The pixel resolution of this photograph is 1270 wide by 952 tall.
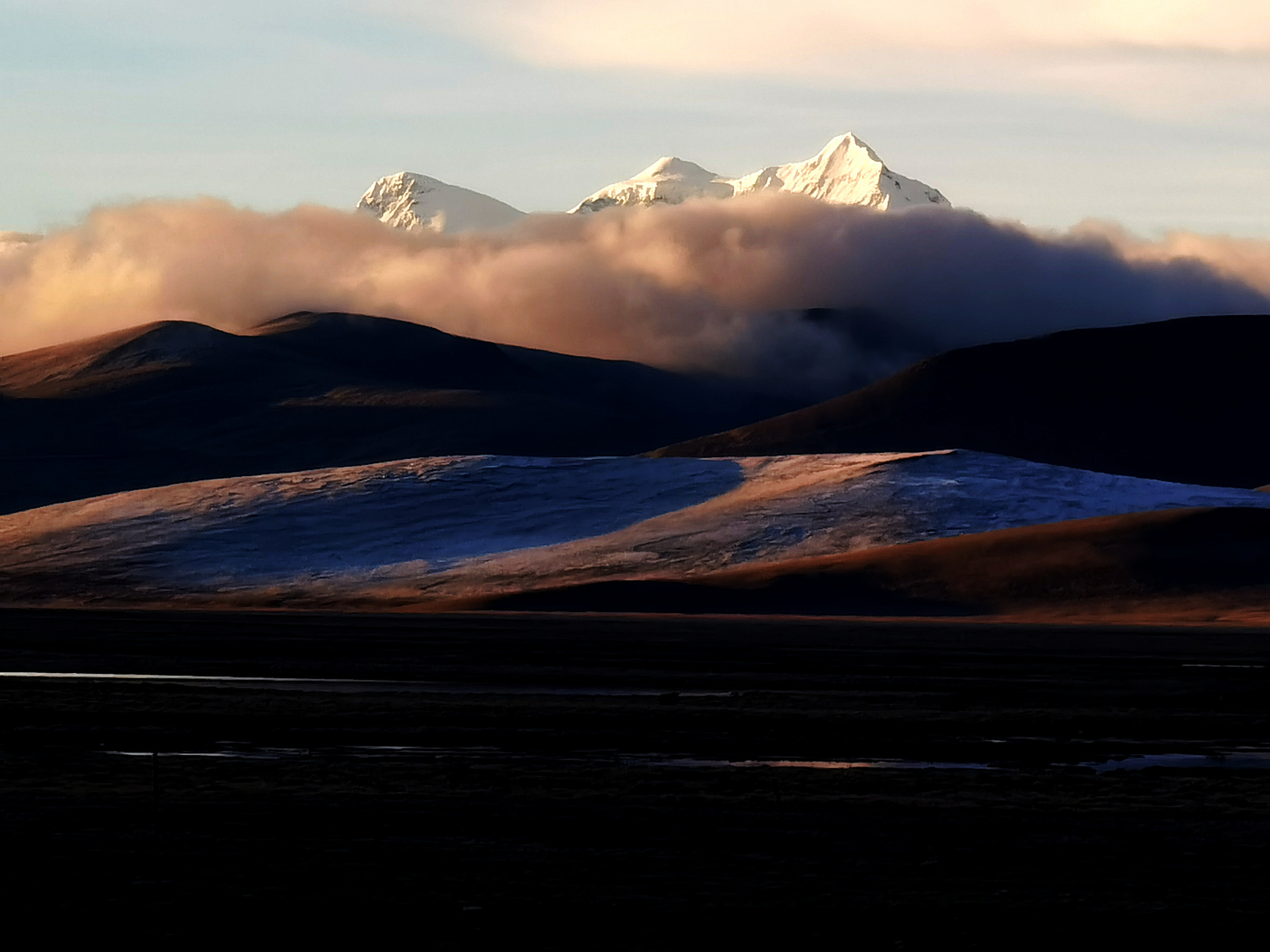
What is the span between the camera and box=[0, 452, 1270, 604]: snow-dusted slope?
410ft

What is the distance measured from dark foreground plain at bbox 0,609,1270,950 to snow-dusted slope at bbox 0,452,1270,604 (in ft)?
251

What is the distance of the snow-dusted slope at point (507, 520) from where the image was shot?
410ft

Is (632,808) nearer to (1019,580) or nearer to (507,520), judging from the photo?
(1019,580)

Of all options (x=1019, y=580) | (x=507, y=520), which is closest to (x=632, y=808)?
(x=1019, y=580)

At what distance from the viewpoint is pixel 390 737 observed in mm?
31375

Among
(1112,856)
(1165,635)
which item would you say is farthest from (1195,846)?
(1165,635)

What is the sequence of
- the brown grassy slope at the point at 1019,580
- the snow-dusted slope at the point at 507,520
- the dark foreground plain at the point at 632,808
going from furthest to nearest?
the snow-dusted slope at the point at 507,520 → the brown grassy slope at the point at 1019,580 → the dark foreground plain at the point at 632,808

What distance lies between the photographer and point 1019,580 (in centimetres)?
11206

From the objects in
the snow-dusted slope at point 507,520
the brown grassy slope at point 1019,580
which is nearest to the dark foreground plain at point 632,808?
the brown grassy slope at point 1019,580

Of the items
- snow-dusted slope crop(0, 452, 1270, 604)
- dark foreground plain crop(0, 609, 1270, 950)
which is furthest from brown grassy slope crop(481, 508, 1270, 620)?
dark foreground plain crop(0, 609, 1270, 950)

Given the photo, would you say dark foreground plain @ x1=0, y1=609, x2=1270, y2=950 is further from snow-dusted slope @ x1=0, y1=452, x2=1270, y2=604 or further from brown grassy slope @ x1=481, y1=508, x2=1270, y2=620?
snow-dusted slope @ x1=0, y1=452, x2=1270, y2=604

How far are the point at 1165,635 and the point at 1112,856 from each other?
64.6 m

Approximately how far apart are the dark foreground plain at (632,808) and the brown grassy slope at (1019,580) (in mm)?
60513

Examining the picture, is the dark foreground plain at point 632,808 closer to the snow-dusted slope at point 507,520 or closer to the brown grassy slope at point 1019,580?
the brown grassy slope at point 1019,580
